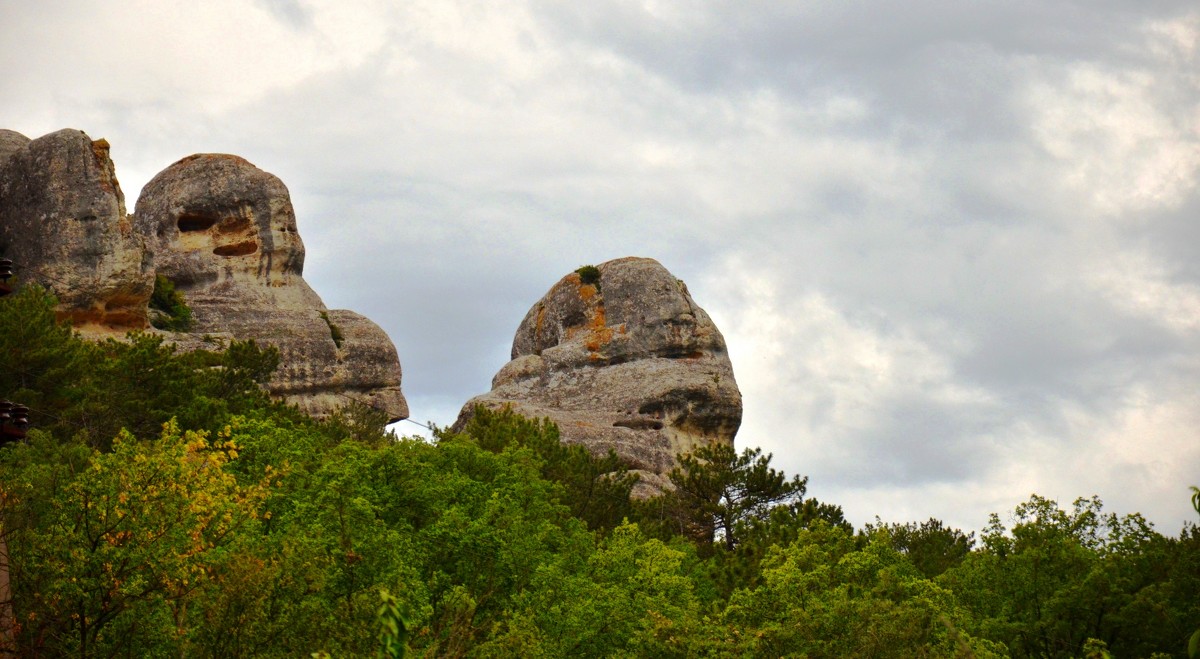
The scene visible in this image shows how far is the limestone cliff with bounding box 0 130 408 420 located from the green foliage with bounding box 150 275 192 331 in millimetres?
564

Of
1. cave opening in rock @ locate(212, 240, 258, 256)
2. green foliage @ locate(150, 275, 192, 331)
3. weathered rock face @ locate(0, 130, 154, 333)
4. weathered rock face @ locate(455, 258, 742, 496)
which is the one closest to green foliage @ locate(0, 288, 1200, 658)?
weathered rock face @ locate(0, 130, 154, 333)

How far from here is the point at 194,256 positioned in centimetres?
6750

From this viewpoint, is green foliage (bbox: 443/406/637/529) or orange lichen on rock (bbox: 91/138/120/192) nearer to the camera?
green foliage (bbox: 443/406/637/529)

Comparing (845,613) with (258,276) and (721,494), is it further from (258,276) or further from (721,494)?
(258,276)

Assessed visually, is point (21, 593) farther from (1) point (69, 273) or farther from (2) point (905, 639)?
(1) point (69, 273)

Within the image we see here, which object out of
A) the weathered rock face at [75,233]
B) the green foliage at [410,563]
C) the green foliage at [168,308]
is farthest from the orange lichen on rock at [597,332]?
the green foliage at [410,563]

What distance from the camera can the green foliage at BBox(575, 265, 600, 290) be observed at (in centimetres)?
7650

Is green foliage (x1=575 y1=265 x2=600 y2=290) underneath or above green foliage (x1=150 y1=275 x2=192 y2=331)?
above

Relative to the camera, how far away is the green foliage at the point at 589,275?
76.5 meters

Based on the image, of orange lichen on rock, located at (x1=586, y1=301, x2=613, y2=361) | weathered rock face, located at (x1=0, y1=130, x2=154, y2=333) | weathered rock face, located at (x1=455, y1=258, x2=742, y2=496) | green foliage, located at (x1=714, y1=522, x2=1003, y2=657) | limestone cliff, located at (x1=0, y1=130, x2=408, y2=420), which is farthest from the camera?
orange lichen on rock, located at (x1=586, y1=301, x2=613, y2=361)

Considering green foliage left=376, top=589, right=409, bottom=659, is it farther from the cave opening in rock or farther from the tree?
the cave opening in rock

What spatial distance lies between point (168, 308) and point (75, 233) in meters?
6.05

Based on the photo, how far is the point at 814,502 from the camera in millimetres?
47594

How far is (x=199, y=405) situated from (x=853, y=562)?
61.1ft
